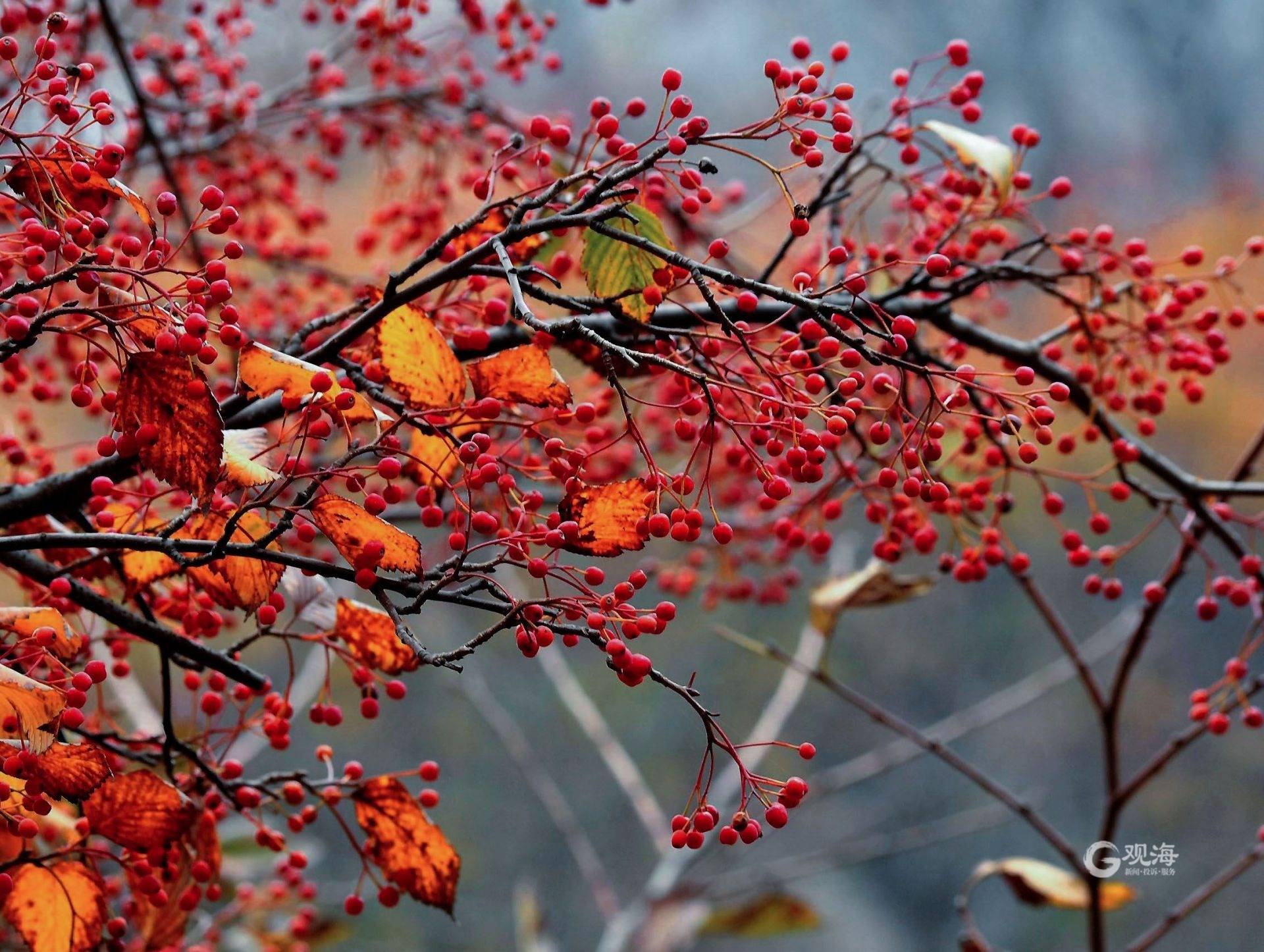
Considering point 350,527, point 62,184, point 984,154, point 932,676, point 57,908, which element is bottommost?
point 57,908

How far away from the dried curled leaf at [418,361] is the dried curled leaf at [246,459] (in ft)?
0.17

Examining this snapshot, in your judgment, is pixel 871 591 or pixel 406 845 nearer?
pixel 406 845

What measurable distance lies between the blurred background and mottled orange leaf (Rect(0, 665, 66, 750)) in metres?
1.70

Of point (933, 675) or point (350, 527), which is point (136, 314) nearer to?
point (350, 527)

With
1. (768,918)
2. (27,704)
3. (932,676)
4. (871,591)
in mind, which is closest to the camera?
(27,704)

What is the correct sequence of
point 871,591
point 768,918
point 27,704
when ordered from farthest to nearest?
point 768,918 < point 871,591 < point 27,704

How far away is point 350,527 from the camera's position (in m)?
0.34

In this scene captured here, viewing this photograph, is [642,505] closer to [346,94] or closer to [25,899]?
[25,899]

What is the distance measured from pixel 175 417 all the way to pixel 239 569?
0.08m

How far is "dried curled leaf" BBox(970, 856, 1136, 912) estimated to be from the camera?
78 centimetres

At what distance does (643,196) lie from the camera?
1.61ft

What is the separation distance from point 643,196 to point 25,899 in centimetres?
36

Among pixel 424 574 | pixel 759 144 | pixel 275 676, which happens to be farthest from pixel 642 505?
pixel 275 676

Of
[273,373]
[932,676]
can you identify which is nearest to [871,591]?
[273,373]
